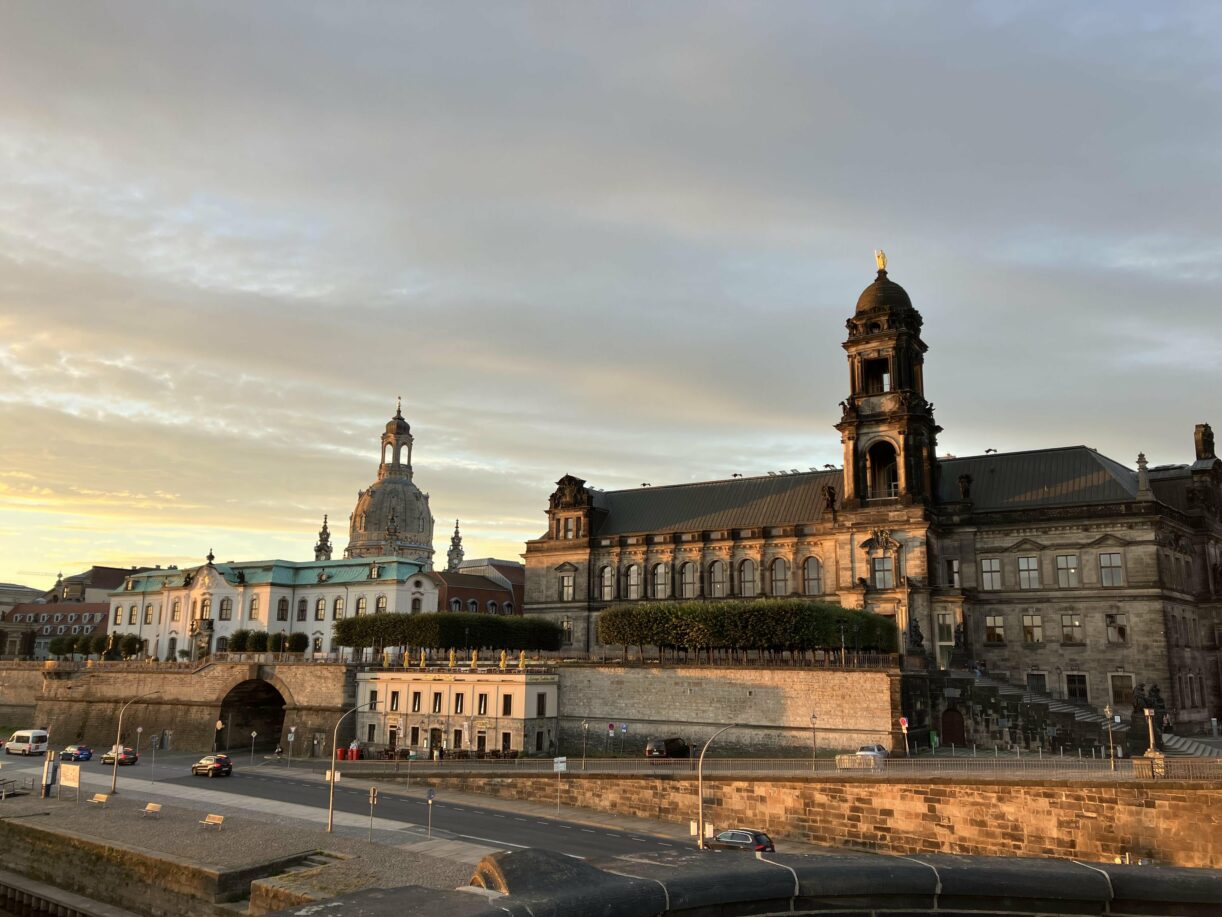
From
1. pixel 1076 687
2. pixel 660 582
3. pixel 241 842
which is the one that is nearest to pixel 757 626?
pixel 660 582

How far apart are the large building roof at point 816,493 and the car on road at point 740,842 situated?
141 feet

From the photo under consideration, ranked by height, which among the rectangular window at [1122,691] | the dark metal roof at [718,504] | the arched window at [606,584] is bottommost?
the rectangular window at [1122,691]

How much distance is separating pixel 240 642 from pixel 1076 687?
71.8m

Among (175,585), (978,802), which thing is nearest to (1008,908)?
(978,802)

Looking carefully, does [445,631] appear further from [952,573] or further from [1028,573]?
[1028,573]

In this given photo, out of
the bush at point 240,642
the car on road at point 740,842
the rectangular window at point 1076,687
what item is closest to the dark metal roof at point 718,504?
the rectangular window at point 1076,687

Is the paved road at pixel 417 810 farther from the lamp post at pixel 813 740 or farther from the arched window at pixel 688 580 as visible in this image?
the arched window at pixel 688 580

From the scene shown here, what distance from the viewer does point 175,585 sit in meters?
105

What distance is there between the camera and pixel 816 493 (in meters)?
81.0

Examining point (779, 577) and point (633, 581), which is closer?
point (779, 577)

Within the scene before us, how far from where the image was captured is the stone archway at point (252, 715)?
76.9 metres

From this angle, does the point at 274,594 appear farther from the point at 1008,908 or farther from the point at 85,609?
the point at 1008,908

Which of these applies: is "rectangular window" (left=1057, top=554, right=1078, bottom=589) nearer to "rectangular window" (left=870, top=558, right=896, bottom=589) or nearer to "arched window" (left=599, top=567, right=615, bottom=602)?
"rectangular window" (left=870, top=558, right=896, bottom=589)

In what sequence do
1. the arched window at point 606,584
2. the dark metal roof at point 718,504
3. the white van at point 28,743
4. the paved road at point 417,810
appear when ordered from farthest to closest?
the arched window at point 606,584 < the dark metal roof at point 718,504 < the white van at point 28,743 < the paved road at point 417,810
